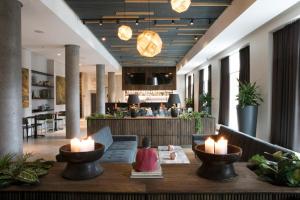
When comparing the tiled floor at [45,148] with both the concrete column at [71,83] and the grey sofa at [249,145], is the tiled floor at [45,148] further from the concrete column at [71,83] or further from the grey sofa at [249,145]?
the grey sofa at [249,145]

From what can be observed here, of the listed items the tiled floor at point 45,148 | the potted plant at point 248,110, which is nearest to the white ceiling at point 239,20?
the potted plant at point 248,110

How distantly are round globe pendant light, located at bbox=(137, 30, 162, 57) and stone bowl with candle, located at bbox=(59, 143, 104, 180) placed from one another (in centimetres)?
311

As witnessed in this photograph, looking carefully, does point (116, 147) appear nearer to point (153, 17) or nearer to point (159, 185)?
point (153, 17)

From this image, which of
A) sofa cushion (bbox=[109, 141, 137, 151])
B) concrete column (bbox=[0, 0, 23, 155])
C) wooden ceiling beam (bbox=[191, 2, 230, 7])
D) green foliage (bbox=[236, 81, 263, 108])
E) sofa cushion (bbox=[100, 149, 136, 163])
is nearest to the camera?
concrete column (bbox=[0, 0, 23, 155])

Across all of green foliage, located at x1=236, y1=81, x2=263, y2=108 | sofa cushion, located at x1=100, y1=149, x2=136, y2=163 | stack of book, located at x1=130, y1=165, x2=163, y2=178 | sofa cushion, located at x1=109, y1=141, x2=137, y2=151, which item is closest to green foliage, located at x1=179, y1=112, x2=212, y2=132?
green foliage, located at x1=236, y1=81, x2=263, y2=108

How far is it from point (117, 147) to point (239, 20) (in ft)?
13.1

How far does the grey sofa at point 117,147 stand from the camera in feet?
15.1

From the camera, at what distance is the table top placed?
1.56m

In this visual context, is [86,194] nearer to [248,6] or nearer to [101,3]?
[248,6]

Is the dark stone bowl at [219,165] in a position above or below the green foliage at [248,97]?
below

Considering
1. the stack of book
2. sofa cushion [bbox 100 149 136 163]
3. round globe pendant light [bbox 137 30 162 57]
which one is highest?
round globe pendant light [bbox 137 30 162 57]

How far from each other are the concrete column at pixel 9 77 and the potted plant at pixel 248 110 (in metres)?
4.90

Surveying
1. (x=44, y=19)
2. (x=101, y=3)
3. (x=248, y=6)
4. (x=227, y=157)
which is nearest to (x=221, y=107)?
(x=248, y=6)

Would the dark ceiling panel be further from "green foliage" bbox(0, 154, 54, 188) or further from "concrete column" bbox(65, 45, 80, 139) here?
"green foliage" bbox(0, 154, 54, 188)
